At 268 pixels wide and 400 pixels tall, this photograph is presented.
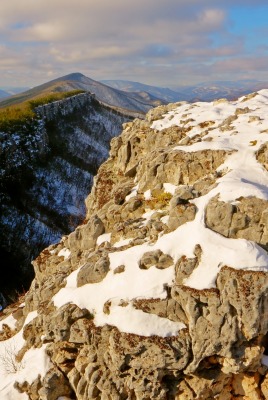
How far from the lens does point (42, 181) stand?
6288 centimetres

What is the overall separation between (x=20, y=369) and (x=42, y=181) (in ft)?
158

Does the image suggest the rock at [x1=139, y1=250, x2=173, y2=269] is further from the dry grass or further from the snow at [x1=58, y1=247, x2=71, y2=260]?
the dry grass

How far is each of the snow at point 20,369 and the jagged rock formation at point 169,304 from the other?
0.07m

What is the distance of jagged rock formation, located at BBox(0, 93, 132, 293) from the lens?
4909 centimetres

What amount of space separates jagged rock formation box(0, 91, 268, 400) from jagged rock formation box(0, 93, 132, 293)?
27.7m

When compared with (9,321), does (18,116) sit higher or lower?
higher

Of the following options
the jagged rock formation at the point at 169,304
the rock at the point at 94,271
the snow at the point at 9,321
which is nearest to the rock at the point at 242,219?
the jagged rock formation at the point at 169,304

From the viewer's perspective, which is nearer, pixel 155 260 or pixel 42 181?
pixel 155 260

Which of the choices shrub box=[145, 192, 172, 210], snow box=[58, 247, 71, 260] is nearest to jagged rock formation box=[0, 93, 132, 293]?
snow box=[58, 247, 71, 260]

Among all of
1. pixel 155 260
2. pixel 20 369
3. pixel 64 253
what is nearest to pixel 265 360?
pixel 155 260

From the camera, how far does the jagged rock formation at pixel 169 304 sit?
1473cm

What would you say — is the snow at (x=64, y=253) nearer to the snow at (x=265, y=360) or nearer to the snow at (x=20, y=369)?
the snow at (x=20, y=369)

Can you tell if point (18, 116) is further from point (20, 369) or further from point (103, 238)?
point (20, 369)

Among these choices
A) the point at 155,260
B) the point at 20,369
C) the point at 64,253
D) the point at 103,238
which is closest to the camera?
the point at 155,260
